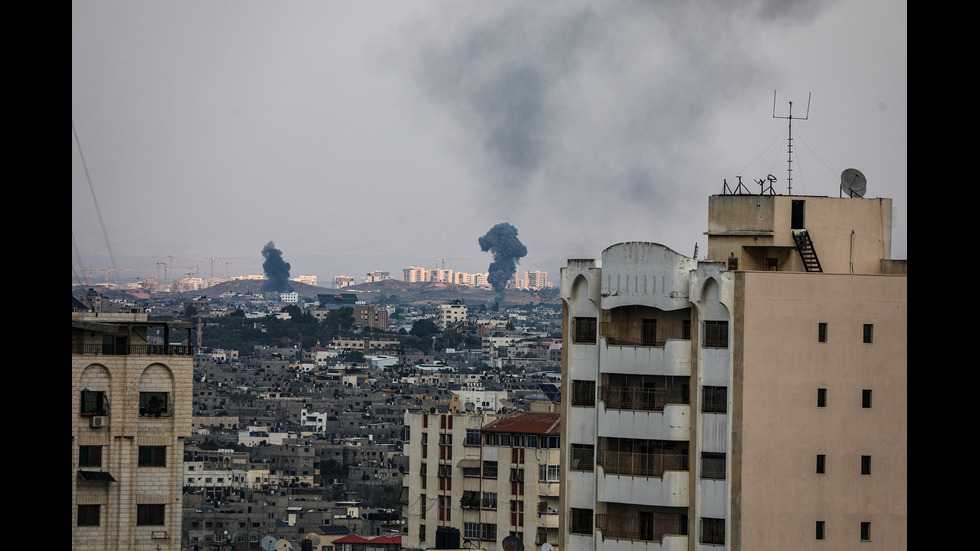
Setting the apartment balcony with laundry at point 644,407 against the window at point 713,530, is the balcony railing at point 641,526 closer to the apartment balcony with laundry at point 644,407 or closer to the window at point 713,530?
the window at point 713,530

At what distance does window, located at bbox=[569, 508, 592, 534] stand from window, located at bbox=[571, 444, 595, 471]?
1.50 ft

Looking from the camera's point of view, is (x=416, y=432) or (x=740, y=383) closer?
(x=740, y=383)

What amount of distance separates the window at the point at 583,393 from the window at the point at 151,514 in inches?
205

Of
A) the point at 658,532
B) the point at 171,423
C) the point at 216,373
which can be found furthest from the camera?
the point at 216,373

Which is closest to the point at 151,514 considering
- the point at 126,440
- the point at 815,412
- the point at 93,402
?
the point at 126,440

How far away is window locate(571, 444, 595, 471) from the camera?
1327 centimetres

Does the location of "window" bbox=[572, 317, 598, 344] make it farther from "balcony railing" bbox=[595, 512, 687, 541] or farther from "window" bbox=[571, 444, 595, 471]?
"balcony railing" bbox=[595, 512, 687, 541]

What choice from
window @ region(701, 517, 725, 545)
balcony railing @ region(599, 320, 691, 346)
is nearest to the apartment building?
balcony railing @ region(599, 320, 691, 346)

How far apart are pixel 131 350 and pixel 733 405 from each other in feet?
24.7

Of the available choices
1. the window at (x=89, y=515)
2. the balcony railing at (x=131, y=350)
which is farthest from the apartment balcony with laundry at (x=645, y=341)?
the window at (x=89, y=515)

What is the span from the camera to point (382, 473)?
85.6m
